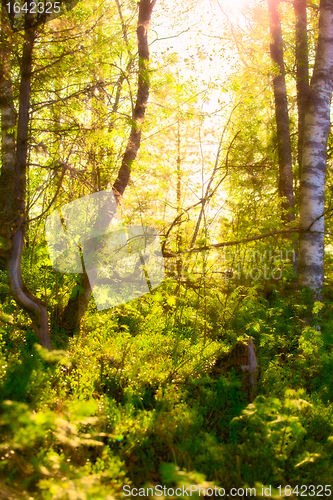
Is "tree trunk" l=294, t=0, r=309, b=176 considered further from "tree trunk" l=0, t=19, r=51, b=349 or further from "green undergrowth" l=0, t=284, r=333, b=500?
"tree trunk" l=0, t=19, r=51, b=349

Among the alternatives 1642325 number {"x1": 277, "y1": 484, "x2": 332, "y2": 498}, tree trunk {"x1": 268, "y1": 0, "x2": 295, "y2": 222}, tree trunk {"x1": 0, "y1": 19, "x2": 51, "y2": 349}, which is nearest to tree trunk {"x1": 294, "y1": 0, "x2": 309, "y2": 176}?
tree trunk {"x1": 268, "y1": 0, "x2": 295, "y2": 222}

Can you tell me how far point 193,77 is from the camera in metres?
7.48

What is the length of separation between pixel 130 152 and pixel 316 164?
10.2 ft

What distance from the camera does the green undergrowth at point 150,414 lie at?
2.23 meters

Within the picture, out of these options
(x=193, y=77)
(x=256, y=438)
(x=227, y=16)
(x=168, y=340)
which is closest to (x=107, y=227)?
(x=168, y=340)

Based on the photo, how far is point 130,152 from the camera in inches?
201

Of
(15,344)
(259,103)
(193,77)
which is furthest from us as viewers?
(259,103)

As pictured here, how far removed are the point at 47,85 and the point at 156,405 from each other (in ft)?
14.7

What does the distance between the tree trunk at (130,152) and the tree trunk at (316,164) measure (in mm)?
2831

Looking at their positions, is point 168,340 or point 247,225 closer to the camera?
point 168,340

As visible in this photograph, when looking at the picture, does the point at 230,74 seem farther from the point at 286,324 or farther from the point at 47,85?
the point at 286,324

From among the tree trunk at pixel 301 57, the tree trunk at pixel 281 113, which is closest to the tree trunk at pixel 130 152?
the tree trunk at pixel 301 57

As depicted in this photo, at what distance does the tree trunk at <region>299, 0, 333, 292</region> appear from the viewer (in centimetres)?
536

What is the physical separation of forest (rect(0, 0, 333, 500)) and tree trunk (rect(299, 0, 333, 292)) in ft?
0.08
